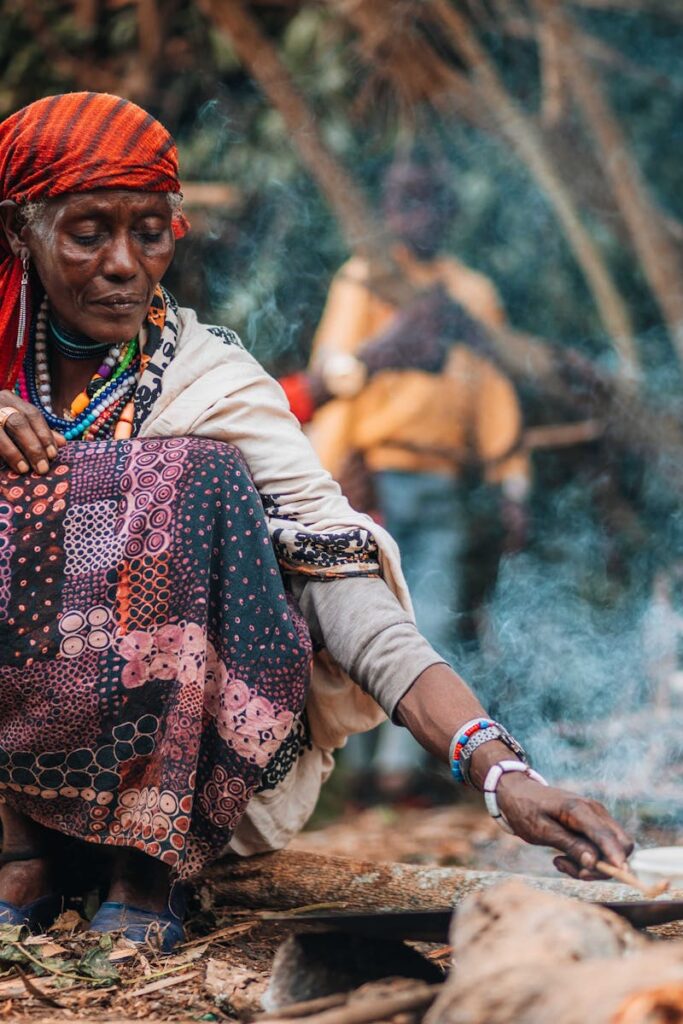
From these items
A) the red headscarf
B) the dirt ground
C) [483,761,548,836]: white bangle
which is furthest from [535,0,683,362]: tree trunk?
[483,761,548,836]: white bangle

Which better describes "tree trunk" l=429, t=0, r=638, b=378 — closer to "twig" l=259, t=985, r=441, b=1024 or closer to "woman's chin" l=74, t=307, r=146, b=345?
"woman's chin" l=74, t=307, r=146, b=345

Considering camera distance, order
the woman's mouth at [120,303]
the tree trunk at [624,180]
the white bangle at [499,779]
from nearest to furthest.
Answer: the white bangle at [499,779], the woman's mouth at [120,303], the tree trunk at [624,180]

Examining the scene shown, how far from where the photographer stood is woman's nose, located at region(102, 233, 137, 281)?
8.75 feet

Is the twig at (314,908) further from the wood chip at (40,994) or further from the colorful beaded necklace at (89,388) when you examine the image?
the colorful beaded necklace at (89,388)

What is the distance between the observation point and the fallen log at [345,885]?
2953 millimetres

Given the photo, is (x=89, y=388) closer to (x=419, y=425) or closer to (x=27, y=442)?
(x=27, y=442)

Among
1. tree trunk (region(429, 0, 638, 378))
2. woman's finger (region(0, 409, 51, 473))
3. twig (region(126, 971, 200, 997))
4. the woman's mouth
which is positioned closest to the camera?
twig (region(126, 971, 200, 997))

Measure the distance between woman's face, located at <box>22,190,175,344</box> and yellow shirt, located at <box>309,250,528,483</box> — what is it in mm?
3267

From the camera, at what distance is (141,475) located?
2.55 metres

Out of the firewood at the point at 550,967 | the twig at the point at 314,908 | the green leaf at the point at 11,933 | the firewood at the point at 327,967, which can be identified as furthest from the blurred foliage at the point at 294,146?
the firewood at the point at 550,967

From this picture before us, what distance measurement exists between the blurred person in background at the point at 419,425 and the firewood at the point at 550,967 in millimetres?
4015

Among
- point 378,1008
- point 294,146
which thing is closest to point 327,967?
point 378,1008

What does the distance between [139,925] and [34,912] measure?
279mm

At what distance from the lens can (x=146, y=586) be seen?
249 centimetres
